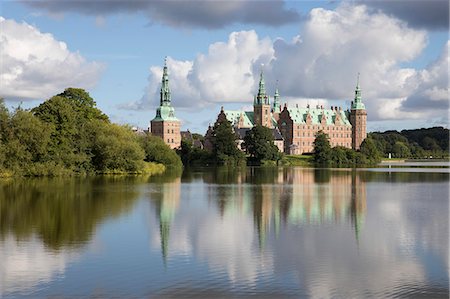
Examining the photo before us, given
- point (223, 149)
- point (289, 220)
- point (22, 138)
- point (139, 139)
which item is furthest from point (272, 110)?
point (289, 220)

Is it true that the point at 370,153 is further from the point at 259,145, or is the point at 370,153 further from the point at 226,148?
the point at 226,148

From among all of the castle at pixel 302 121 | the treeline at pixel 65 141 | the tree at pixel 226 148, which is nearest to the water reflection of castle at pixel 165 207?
the treeline at pixel 65 141

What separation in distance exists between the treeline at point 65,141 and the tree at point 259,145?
35568 mm

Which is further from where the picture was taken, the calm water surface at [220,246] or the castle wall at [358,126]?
the castle wall at [358,126]

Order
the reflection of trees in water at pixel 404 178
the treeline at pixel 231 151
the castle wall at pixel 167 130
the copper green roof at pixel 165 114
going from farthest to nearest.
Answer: the copper green roof at pixel 165 114 < the castle wall at pixel 167 130 < the treeline at pixel 231 151 < the reflection of trees in water at pixel 404 178

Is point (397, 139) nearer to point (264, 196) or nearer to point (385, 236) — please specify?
point (264, 196)

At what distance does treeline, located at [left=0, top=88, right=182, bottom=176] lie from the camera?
4853 cm

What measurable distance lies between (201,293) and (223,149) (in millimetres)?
82086

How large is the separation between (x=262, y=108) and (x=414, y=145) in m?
64.6

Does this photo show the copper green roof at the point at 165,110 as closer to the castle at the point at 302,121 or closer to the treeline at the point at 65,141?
the castle at the point at 302,121

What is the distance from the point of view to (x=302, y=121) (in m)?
144

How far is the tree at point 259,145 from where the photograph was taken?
10088 cm

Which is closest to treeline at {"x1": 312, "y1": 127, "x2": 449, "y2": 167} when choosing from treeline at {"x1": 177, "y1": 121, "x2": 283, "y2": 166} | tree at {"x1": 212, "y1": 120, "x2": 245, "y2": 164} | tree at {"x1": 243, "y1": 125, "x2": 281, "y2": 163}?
treeline at {"x1": 177, "y1": 121, "x2": 283, "y2": 166}

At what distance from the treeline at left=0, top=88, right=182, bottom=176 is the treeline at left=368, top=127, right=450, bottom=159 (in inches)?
3890
